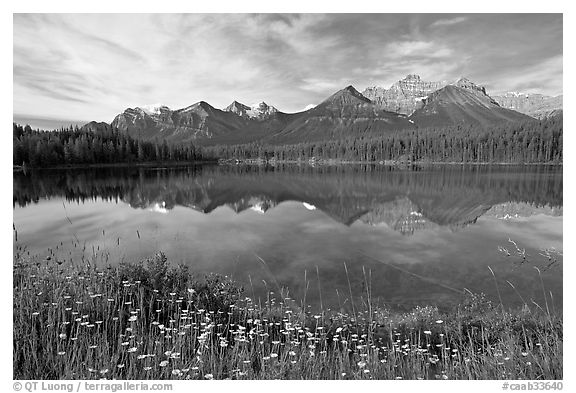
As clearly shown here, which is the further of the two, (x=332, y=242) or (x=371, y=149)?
(x=371, y=149)

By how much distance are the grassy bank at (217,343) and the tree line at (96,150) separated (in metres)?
34.4

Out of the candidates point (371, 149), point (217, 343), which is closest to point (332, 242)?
point (217, 343)

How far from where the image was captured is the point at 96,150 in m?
88.5

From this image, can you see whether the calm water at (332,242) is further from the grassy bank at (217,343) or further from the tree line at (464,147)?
the tree line at (464,147)

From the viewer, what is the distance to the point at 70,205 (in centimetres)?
2488

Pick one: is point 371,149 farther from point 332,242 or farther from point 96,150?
point 332,242

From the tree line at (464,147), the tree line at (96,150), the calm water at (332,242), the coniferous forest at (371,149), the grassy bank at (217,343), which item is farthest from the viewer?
the tree line at (464,147)

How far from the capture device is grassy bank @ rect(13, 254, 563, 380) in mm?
4352

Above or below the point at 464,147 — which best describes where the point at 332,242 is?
below

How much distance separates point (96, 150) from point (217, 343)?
96255 millimetres

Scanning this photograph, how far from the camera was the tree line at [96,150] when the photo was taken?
56559 mm

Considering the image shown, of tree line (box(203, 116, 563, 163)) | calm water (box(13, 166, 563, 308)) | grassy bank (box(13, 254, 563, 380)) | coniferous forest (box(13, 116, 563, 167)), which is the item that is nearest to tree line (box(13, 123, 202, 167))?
coniferous forest (box(13, 116, 563, 167))

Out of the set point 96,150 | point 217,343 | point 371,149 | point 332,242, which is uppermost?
point 371,149

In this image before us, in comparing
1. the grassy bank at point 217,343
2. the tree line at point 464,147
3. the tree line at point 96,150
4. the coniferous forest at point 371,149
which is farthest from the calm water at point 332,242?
the tree line at point 464,147
